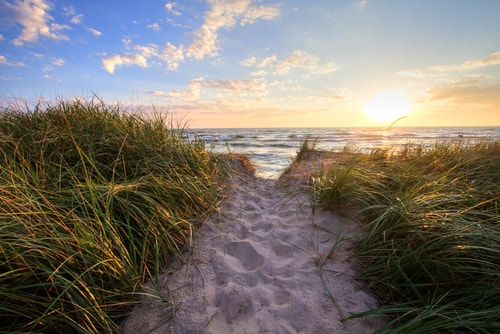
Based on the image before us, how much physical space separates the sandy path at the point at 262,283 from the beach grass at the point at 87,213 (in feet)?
0.69

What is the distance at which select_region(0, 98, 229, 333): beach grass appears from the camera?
124 cm

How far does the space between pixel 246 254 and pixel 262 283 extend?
436 millimetres

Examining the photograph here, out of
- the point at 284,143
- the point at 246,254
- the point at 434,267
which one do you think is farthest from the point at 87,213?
the point at 284,143

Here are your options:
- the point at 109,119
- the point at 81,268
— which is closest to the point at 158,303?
the point at 81,268

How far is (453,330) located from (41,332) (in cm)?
212

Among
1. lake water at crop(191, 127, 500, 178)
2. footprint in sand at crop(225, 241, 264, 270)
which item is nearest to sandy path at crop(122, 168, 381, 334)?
footprint in sand at crop(225, 241, 264, 270)

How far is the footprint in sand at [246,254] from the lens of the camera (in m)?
2.14

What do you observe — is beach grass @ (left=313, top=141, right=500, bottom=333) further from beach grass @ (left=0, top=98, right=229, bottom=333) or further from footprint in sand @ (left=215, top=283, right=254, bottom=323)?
beach grass @ (left=0, top=98, right=229, bottom=333)

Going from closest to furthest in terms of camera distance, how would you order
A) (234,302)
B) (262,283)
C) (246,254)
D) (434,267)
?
(434,267)
(234,302)
(262,283)
(246,254)

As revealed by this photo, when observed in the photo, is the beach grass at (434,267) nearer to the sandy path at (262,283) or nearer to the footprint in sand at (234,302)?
the sandy path at (262,283)

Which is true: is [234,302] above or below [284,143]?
below

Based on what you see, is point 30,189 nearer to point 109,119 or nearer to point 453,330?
point 109,119

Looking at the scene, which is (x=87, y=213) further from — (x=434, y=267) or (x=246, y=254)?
(x=434, y=267)

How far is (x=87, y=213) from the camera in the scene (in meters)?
1.68
